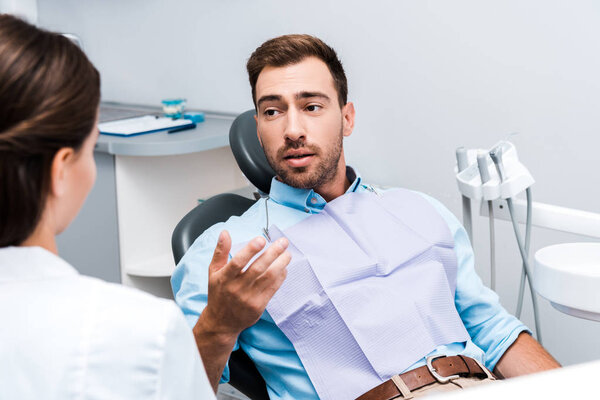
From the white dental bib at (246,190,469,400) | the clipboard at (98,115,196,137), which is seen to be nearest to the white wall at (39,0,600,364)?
the clipboard at (98,115,196,137)

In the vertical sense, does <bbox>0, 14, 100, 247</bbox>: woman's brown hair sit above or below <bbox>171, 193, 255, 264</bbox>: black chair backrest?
above

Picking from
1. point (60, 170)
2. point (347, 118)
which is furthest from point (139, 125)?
point (60, 170)

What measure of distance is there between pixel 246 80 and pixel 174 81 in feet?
1.31

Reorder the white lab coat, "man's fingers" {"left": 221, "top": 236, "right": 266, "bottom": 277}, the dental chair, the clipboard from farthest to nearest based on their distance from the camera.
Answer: the clipboard
the dental chair
"man's fingers" {"left": 221, "top": 236, "right": 266, "bottom": 277}
the white lab coat

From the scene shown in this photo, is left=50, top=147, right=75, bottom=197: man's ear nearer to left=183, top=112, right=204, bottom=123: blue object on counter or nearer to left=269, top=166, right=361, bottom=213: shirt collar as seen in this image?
left=269, top=166, right=361, bottom=213: shirt collar

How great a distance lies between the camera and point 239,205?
5.51 ft

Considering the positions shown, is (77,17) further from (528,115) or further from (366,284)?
(366,284)

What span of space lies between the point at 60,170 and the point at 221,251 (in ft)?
1.32

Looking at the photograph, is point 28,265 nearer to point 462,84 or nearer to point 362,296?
point 362,296

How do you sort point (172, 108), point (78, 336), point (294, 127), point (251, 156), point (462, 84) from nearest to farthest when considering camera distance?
point (78, 336), point (294, 127), point (251, 156), point (462, 84), point (172, 108)

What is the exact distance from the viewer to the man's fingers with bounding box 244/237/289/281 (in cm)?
99

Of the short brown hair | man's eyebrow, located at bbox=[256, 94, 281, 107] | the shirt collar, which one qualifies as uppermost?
the short brown hair

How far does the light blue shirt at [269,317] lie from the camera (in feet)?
4.36

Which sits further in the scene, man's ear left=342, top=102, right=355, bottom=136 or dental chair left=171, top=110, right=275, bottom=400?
man's ear left=342, top=102, right=355, bottom=136
